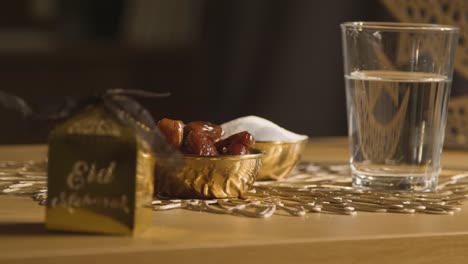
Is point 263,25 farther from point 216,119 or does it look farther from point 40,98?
point 40,98

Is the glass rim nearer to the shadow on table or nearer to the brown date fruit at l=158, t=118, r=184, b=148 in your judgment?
the brown date fruit at l=158, t=118, r=184, b=148

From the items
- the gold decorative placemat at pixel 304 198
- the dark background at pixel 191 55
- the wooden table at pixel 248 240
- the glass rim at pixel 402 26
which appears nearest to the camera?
the wooden table at pixel 248 240

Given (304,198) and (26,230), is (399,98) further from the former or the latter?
(26,230)

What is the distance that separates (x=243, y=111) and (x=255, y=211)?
2164 millimetres

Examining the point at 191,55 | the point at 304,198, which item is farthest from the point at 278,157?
the point at 191,55

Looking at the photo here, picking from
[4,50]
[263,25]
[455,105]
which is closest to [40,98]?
[4,50]

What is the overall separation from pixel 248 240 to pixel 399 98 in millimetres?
343

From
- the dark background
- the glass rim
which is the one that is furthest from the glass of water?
the dark background

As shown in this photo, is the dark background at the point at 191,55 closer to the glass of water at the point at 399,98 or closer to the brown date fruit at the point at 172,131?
the glass of water at the point at 399,98

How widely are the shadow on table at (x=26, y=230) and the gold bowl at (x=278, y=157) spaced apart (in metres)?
0.35

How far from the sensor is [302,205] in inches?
38.1

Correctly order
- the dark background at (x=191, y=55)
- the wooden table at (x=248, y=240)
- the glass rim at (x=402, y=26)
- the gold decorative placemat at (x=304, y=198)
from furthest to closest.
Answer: the dark background at (x=191, y=55) → the glass rim at (x=402, y=26) → the gold decorative placemat at (x=304, y=198) → the wooden table at (x=248, y=240)

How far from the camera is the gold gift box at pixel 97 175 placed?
2.60 ft

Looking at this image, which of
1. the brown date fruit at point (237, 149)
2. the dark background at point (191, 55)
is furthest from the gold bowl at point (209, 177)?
the dark background at point (191, 55)
